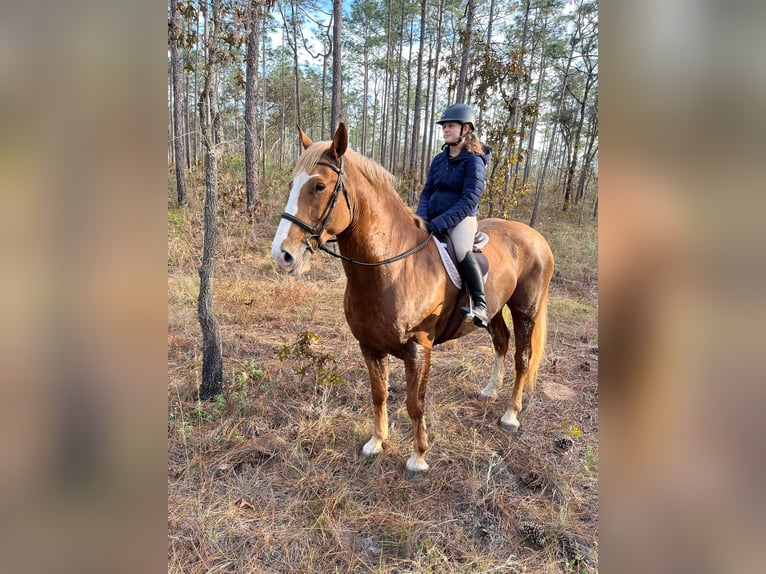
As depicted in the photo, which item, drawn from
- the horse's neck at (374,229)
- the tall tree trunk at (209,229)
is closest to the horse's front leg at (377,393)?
the horse's neck at (374,229)

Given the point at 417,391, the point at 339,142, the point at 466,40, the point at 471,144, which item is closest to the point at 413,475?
the point at 417,391

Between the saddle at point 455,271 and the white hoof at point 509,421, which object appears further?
the white hoof at point 509,421

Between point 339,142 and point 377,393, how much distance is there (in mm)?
2002

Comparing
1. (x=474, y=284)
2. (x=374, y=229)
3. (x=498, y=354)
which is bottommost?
(x=498, y=354)

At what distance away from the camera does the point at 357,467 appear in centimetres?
300

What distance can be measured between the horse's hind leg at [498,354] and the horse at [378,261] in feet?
1.56

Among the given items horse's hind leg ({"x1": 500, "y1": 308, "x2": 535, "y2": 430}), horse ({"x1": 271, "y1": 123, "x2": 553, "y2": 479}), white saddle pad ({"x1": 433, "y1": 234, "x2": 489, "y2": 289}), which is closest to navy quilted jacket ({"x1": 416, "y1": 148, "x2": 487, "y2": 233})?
white saddle pad ({"x1": 433, "y1": 234, "x2": 489, "y2": 289})

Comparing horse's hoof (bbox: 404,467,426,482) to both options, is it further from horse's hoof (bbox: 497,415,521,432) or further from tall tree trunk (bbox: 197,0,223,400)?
tall tree trunk (bbox: 197,0,223,400)

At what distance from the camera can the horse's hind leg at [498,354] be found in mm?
4129

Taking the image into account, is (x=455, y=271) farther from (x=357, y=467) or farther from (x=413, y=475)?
(x=357, y=467)

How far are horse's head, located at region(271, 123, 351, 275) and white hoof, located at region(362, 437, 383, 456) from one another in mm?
1759

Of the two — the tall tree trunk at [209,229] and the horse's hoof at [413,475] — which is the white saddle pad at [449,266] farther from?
the tall tree trunk at [209,229]
